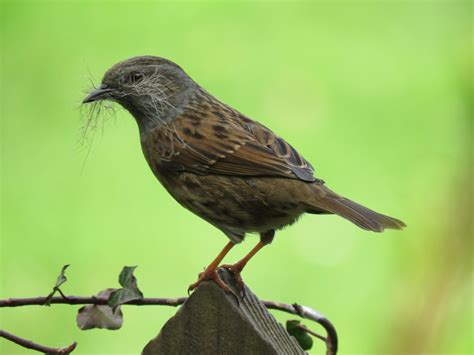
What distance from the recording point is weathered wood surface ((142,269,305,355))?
2.74 meters

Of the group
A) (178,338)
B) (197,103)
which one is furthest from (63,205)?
(178,338)

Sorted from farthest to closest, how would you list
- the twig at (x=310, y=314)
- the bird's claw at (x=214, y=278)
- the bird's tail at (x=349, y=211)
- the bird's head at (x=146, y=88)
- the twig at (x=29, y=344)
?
the bird's head at (x=146, y=88) → the bird's tail at (x=349, y=211) → the twig at (x=310, y=314) → the bird's claw at (x=214, y=278) → the twig at (x=29, y=344)

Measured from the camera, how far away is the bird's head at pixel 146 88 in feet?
12.2

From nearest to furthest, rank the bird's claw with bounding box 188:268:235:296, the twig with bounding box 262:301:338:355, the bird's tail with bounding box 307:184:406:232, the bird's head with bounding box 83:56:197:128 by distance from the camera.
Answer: the bird's claw with bounding box 188:268:235:296
the twig with bounding box 262:301:338:355
the bird's tail with bounding box 307:184:406:232
the bird's head with bounding box 83:56:197:128

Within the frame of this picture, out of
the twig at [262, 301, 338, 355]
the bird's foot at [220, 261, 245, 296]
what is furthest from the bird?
the twig at [262, 301, 338, 355]

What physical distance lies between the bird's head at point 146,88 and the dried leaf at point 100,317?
921mm

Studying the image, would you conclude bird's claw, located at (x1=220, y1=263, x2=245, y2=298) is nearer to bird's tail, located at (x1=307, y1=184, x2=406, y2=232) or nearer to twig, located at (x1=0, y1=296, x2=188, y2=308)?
twig, located at (x1=0, y1=296, x2=188, y2=308)

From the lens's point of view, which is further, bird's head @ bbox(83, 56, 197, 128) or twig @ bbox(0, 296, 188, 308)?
bird's head @ bbox(83, 56, 197, 128)

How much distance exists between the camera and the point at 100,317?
9.80ft

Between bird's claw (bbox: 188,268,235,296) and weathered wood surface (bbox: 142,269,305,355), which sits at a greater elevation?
bird's claw (bbox: 188,268,235,296)

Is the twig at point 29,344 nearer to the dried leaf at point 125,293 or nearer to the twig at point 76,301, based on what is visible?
the twig at point 76,301

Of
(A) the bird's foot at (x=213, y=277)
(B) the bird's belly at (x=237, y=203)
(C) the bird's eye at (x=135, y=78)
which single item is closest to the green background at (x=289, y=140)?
(C) the bird's eye at (x=135, y=78)

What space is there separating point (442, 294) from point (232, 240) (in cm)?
121

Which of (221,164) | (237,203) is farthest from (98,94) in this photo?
(237,203)
